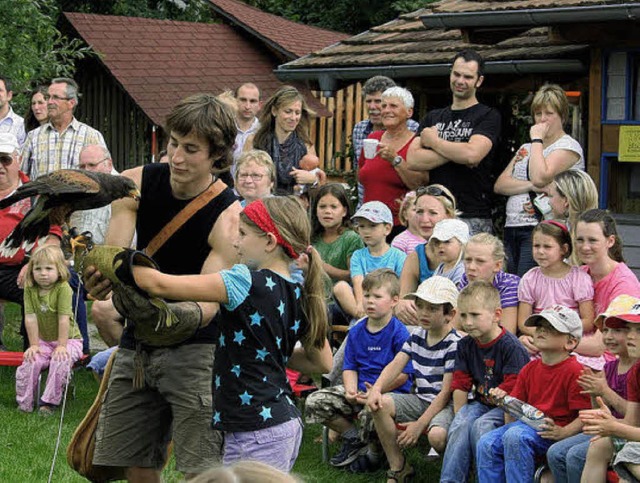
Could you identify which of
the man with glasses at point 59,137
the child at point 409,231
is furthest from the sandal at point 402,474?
the man with glasses at point 59,137

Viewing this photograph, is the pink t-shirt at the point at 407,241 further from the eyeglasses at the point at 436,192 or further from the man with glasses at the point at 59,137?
the man with glasses at the point at 59,137

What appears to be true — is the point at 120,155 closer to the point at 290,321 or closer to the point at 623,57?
the point at 623,57

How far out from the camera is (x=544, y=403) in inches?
227

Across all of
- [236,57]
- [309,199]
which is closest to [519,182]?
[309,199]

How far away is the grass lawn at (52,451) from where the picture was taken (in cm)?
686

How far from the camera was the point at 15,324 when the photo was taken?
11.6 meters

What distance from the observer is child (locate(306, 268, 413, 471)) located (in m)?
6.88

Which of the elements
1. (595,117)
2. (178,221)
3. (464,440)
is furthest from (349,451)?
(595,117)

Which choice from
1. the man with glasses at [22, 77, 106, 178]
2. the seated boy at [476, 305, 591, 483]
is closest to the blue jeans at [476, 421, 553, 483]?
the seated boy at [476, 305, 591, 483]

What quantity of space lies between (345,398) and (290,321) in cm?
250

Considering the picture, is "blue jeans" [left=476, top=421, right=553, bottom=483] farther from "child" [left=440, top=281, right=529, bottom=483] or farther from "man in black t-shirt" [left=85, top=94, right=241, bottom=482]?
"man in black t-shirt" [left=85, top=94, right=241, bottom=482]

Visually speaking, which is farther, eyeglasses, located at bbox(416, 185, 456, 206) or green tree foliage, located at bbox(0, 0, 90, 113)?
green tree foliage, located at bbox(0, 0, 90, 113)

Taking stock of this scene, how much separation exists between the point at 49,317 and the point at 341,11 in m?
20.0

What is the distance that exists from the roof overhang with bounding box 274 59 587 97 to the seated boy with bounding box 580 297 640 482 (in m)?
4.70
